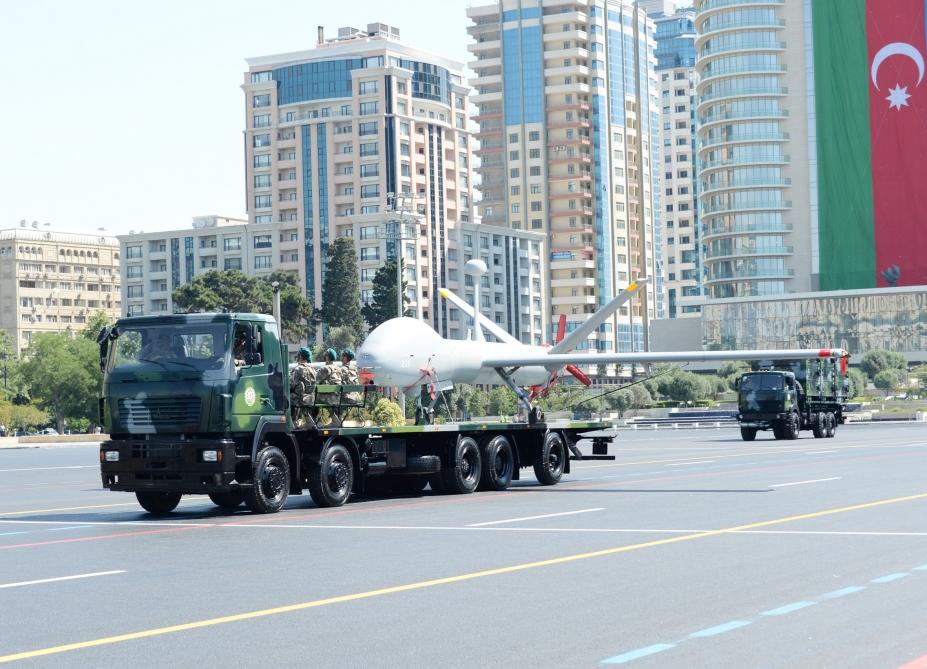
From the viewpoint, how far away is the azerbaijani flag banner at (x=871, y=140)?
429 ft

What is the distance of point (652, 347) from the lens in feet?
534

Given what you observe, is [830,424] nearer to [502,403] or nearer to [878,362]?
[502,403]

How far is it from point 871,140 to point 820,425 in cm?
8284

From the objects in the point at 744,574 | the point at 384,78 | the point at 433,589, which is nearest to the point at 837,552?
the point at 744,574

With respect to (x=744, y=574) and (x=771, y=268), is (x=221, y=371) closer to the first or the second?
(x=744, y=574)

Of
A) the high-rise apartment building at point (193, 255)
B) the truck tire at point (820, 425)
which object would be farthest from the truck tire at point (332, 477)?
the high-rise apartment building at point (193, 255)

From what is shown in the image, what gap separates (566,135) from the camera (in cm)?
17125

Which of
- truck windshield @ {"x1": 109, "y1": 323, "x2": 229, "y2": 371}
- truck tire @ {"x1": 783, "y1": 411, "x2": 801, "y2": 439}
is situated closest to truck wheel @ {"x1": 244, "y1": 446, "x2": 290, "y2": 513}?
truck windshield @ {"x1": 109, "y1": 323, "x2": 229, "y2": 371}

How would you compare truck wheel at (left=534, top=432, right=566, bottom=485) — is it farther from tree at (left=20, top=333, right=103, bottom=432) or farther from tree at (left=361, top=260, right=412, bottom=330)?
tree at (left=20, top=333, right=103, bottom=432)

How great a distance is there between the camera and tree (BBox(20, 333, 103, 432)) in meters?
113

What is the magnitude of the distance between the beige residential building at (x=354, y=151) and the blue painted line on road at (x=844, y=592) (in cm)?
13384

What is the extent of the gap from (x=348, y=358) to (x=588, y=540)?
27.5ft

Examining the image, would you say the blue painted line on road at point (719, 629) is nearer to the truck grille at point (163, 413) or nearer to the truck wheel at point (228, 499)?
the truck grille at point (163, 413)

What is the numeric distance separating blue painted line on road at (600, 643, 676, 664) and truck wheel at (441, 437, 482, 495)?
1514 cm
